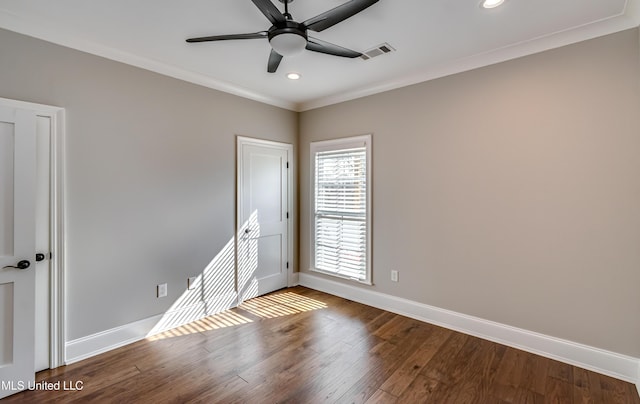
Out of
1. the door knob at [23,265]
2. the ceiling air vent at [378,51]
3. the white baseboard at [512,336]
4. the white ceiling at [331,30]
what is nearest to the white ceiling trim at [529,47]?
the white ceiling at [331,30]

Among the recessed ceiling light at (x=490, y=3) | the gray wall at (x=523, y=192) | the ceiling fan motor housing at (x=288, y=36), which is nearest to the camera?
the ceiling fan motor housing at (x=288, y=36)

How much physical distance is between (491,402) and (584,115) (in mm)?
2324

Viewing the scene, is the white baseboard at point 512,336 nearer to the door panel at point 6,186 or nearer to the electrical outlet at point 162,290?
the electrical outlet at point 162,290

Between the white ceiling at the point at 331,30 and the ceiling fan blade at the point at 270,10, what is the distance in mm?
366

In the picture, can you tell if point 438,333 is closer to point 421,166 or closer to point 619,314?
point 619,314

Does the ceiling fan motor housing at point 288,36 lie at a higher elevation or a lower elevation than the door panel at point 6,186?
higher

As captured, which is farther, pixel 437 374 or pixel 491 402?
pixel 437 374

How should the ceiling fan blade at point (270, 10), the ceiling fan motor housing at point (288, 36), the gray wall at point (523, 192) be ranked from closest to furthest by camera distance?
the ceiling fan blade at point (270, 10)
the ceiling fan motor housing at point (288, 36)
the gray wall at point (523, 192)

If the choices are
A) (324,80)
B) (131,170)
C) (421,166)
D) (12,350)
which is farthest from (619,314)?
(12,350)

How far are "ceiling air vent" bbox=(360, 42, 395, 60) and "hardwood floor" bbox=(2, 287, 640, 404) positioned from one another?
2.74 metres

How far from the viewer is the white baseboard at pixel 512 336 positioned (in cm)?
231

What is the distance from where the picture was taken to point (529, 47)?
2.61 m

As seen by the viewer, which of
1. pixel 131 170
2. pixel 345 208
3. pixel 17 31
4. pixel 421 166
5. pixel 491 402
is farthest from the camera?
pixel 345 208

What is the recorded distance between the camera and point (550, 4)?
82.0 inches
